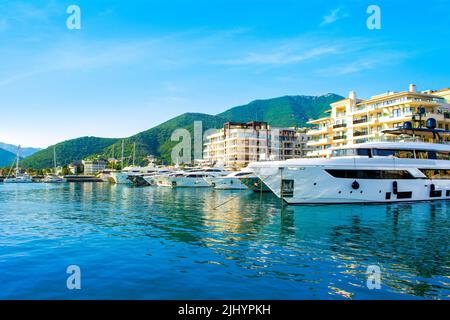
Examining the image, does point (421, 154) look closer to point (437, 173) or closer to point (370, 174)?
point (437, 173)

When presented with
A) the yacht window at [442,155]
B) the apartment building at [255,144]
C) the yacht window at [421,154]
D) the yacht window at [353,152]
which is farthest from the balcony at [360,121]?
the yacht window at [353,152]

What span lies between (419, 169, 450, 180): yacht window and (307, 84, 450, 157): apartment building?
13.5m

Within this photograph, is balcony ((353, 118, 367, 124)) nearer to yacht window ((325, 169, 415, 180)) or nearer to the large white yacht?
the large white yacht

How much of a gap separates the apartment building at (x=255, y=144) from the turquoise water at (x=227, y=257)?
6876 cm

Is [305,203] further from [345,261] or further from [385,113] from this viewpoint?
[385,113]

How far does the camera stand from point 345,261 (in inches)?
500

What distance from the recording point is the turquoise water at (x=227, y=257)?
975 cm

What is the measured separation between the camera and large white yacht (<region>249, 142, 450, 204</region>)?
2975 cm

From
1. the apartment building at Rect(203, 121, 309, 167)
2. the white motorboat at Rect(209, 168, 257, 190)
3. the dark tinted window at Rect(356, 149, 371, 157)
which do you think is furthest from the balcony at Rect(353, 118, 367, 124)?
the dark tinted window at Rect(356, 149, 371, 157)

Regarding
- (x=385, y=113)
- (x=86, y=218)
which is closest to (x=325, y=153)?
(x=385, y=113)

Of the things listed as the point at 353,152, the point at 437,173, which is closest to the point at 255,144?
the point at 437,173

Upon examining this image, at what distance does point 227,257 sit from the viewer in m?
13.3

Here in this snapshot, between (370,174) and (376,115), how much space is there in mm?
33338
